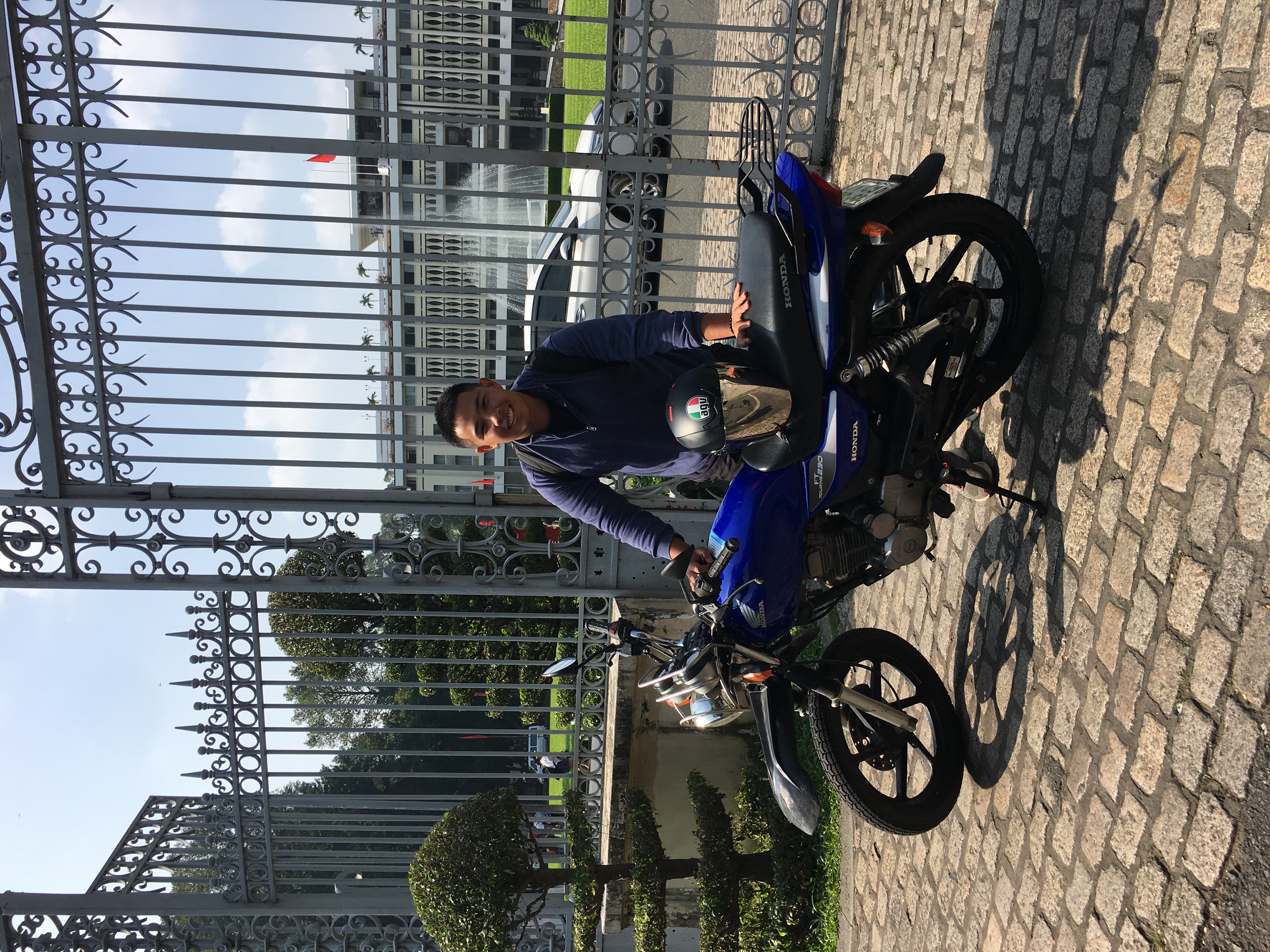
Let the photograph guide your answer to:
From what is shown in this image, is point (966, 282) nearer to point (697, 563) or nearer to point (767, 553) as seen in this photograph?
point (767, 553)

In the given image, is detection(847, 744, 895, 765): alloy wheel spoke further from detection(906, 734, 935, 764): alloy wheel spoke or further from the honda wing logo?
the honda wing logo

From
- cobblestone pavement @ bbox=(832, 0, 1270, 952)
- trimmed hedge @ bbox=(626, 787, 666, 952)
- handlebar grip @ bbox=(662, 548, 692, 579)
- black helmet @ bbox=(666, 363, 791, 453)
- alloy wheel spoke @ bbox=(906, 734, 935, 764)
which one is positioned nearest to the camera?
cobblestone pavement @ bbox=(832, 0, 1270, 952)

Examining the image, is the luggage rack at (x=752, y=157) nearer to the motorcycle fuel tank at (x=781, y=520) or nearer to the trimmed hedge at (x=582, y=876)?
the motorcycle fuel tank at (x=781, y=520)

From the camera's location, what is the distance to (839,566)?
12.1ft

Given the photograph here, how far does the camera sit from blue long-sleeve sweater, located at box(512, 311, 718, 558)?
3.79m

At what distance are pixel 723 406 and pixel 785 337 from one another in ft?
1.23

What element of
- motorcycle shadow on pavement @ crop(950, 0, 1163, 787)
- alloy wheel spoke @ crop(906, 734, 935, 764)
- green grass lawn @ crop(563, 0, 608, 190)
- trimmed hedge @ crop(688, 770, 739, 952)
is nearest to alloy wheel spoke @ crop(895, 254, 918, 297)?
motorcycle shadow on pavement @ crop(950, 0, 1163, 787)

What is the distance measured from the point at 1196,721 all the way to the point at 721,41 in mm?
8211

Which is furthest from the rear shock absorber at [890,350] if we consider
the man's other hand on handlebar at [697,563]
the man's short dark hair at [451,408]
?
the man's short dark hair at [451,408]

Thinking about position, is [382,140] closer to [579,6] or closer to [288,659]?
[288,659]

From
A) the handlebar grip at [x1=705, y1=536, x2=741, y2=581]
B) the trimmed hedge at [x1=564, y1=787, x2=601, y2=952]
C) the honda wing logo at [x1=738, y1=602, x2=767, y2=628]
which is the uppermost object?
the handlebar grip at [x1=705, y1=536, x2=741, y2=581]

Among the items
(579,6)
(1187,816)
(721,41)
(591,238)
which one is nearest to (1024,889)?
(1187,816)

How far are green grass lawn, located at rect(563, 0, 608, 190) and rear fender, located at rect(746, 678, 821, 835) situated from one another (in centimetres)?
1130

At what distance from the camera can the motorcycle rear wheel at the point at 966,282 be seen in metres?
3.38
